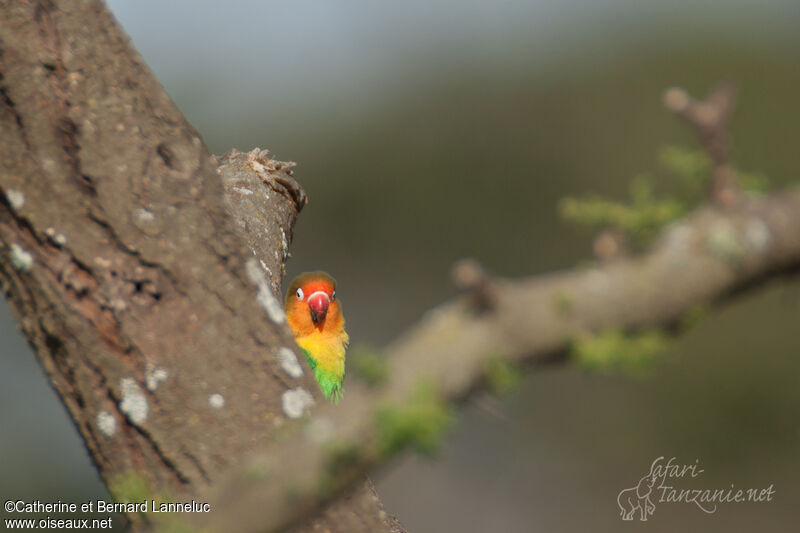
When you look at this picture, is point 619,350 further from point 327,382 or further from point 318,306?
point 318,306

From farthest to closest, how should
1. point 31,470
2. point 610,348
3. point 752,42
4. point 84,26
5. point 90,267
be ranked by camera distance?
1. point 752,42
2. point 31,470
3. point 84,26
4. point 90,267
5. point 610,348

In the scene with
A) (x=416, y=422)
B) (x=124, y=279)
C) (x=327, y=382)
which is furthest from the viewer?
(x=327, y=382)

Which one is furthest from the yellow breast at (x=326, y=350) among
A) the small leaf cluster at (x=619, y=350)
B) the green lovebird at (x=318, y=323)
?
the small leaf cluster at (x=619, y=350)

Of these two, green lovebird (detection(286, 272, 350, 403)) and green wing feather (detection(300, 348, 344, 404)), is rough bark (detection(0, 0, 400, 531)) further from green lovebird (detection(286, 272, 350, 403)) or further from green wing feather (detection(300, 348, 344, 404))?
green lovebird (detection(286, 272, 350, 403))

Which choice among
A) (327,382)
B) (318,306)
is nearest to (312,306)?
(318,306)

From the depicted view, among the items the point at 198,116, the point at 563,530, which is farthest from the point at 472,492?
the point at 198,116

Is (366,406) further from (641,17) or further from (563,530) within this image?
(641,17)
